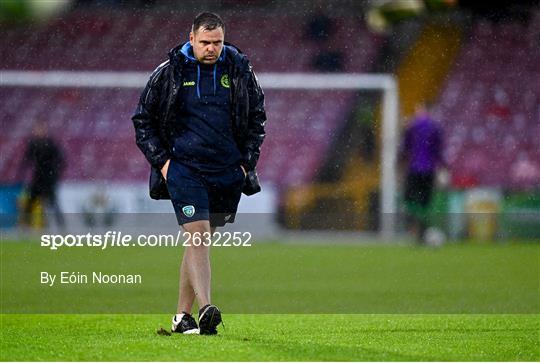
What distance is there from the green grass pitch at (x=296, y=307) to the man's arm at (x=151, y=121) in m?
0.86

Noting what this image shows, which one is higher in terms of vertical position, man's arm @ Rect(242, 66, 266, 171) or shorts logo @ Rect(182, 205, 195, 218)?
man's arm @ Rect(242, 66, 266, 171)

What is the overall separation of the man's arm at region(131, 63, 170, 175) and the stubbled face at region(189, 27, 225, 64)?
193mm

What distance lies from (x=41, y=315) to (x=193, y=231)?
1.84m

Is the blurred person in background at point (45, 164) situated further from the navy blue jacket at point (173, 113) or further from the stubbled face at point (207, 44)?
the stubbled face at point (207, 44)

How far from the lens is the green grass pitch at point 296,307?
5.51 meters

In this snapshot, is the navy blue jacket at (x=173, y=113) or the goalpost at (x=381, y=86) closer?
the navy blue jacket at (x=173, y=113)

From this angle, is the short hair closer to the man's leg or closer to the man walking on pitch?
the man walking on pitch

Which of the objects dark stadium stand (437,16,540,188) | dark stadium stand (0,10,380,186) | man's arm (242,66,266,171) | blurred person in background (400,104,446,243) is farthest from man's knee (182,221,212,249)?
dark stadium stand (0,10,380,186)

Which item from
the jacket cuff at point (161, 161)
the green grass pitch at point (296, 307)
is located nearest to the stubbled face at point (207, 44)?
the jacket cuff at point (161, 161)

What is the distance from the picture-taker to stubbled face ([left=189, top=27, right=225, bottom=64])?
572 cm

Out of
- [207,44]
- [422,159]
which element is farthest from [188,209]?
[422,159]

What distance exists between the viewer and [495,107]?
23.4 m

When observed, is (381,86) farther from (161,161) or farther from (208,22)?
(208,22)

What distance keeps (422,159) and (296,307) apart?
272 inches
